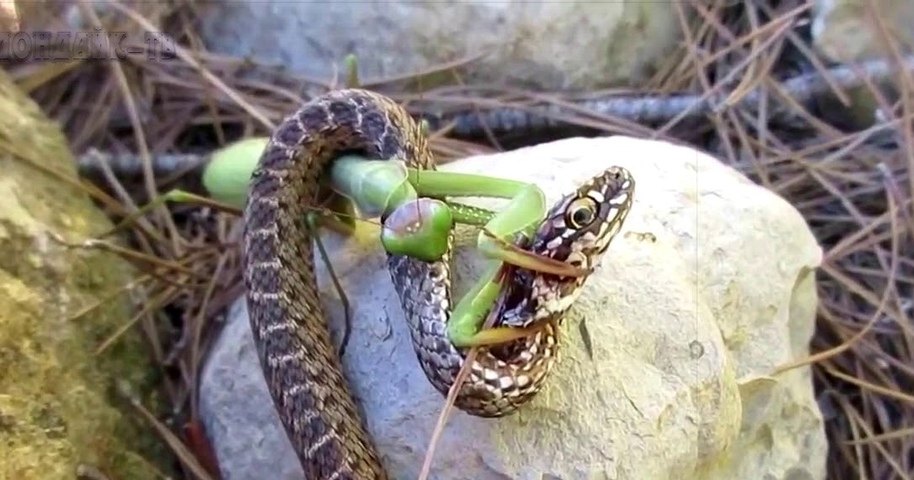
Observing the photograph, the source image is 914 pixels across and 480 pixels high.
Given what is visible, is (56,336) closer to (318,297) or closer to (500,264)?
(318,297)

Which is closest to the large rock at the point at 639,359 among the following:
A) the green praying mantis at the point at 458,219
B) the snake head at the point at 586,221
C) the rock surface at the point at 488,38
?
the green praying mantis at the point at 458,219

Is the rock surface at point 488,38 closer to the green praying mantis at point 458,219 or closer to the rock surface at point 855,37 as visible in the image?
the rock surface at point 855,37

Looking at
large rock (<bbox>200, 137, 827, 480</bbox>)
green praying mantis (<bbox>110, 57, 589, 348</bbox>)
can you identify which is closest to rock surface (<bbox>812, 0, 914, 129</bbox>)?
large rock (<bbox>200, 137, 827, 480</bbox>)

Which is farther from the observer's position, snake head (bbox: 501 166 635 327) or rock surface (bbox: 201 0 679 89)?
rock surface (bbox: 201 0 679 89)

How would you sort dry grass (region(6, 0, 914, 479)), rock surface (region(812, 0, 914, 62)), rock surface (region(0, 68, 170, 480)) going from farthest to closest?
rock surface (region(812, 0, 914, 62)) → dry grass (region(6, 0, 914, 479)) → rock surface (region(0, 68, 170, 480))

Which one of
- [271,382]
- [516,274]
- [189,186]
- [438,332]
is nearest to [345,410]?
[271,382]

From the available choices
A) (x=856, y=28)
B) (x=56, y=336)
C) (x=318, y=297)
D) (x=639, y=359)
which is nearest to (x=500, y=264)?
(x=639, y=359)

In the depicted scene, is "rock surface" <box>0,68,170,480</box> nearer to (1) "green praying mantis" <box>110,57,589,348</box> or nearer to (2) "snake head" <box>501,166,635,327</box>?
(1) "green praying mantis" <box>110,57,589,348</box>
